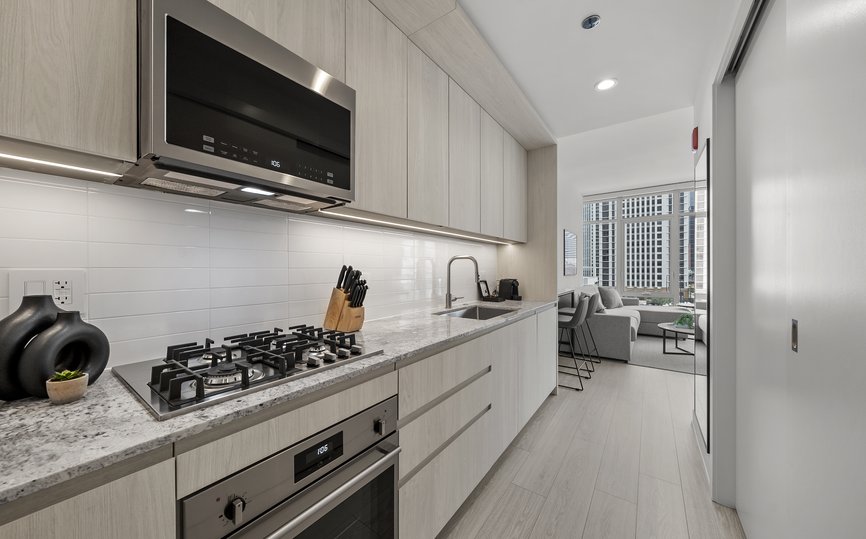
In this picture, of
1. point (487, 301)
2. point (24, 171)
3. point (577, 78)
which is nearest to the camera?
point (24, 171)

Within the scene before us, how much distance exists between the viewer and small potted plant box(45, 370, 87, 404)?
0.73 m

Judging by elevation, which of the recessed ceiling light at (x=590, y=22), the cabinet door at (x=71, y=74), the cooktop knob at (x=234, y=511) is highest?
the recessed ceiling light at (x=590, y=22)

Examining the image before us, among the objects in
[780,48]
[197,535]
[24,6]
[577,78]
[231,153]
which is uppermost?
[577,78]

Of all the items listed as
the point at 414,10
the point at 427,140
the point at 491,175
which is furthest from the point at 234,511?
the point at 491,175

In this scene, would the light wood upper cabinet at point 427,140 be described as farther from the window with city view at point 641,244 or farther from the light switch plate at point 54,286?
the window with city view at point 641,244

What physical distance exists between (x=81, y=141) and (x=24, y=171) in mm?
331

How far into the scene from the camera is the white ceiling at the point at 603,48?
5.61ft

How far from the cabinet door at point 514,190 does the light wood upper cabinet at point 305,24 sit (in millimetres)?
1830

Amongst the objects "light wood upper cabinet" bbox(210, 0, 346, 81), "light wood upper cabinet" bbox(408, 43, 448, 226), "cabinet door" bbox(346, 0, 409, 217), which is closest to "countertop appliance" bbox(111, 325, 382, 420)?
"cabinet door" bbox(346, 0, 409, 217)

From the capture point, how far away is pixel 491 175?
2.65 metres

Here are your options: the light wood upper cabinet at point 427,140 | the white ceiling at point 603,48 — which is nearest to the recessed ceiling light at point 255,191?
the light wood upper cabinet at point 427,140

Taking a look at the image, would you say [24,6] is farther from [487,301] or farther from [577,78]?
[487,301]

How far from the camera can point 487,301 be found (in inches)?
120

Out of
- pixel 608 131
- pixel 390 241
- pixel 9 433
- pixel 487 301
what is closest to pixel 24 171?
pixel 9 433
